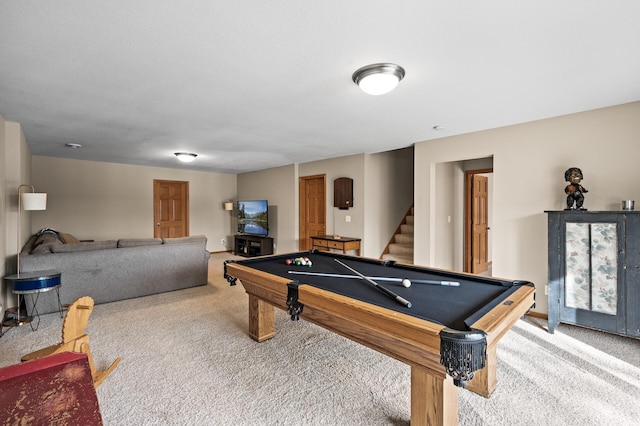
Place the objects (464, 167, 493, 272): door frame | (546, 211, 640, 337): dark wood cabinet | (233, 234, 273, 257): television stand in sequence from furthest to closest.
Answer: (233, 234, 273, 257): television stand → (464, 167, 493, 272): door frame → (546, 211, 640, 337): dark wood cabinet

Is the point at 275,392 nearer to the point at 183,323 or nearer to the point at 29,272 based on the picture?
the point at 183,323

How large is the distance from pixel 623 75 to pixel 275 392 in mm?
3503

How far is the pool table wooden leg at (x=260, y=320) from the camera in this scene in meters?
2.87

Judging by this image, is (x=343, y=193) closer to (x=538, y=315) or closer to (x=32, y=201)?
(x=538, y=315)

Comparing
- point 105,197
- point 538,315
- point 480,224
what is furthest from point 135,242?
point 480,224

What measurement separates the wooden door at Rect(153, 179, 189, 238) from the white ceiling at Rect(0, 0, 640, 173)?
372cm

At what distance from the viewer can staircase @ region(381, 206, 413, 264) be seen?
5.78m

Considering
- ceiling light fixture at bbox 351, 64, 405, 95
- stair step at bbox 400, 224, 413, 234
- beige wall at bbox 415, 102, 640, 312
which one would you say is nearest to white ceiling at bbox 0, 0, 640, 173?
ceiling light fixture at bbox 351, 64, 405, 95

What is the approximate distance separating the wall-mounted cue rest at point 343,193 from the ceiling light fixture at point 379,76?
3462 mm

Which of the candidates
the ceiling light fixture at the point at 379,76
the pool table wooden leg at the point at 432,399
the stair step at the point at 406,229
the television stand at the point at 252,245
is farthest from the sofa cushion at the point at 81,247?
the stair step at the point at 406,229

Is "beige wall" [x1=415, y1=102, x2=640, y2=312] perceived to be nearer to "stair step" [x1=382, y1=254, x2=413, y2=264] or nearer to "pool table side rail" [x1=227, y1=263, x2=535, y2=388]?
"stair step" [x1=382, y1=254, x2=413, y2=264]

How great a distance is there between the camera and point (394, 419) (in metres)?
1.85

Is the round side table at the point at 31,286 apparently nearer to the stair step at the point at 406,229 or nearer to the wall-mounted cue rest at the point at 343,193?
the wall-mounted cue rest at the point at 343,193

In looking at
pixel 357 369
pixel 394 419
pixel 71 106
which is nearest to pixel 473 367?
pixel 394 419
